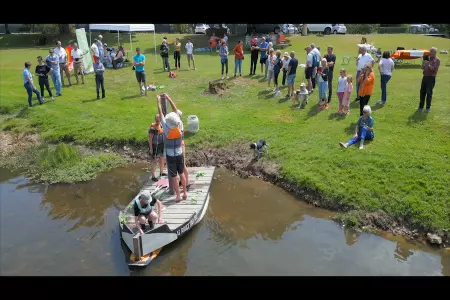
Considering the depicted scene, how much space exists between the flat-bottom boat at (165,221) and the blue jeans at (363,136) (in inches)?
186

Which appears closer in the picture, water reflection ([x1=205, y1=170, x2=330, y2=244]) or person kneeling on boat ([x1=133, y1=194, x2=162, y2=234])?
person kneeling on boat ([x1=133, y1=194, x2=162, y2=234])

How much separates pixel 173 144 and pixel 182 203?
172 cm

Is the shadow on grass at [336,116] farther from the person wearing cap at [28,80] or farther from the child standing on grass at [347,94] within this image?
the person wearing cap at [28,80]

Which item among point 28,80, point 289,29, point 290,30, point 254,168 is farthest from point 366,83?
point 290,30

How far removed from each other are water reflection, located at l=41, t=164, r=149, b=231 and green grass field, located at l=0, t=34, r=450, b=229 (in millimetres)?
Result: 2410

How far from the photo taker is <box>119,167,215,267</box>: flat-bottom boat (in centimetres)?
833

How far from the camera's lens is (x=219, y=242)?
9188mm

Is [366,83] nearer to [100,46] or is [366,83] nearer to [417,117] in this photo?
[417,117]

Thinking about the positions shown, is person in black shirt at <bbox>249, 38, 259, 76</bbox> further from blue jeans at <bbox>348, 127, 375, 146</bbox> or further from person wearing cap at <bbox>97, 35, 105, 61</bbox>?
blue jeans at <bbox>348, 127, 375, 146</bbox>

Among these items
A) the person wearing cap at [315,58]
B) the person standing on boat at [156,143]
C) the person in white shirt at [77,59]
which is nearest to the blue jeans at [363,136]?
the person wearing cap at [315,58]

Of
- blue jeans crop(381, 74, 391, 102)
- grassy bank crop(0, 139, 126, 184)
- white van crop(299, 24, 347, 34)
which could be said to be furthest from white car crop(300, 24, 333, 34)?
grassy bank crop(0, 139, 126, 184)

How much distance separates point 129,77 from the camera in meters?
22.5

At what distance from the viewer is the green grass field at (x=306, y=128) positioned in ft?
34.5
